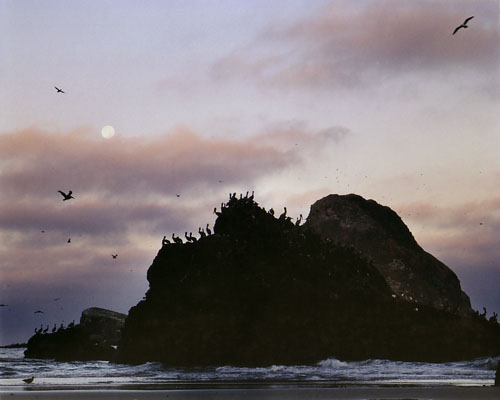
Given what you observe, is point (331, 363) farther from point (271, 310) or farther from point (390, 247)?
point (390, 247)

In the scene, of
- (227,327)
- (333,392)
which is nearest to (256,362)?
(227,327)

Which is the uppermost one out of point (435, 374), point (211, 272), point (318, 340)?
point (211, 272)

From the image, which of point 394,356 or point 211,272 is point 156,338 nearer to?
point 211,272

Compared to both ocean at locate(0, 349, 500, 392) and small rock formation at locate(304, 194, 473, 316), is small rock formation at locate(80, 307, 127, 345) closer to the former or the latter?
small rock formation at locate(304, 194, 473, 316)

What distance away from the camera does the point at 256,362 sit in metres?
56.0

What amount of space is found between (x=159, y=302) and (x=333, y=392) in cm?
3322

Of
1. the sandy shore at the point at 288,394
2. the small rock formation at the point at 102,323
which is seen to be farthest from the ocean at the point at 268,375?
the small rock formation at the point at 102,323

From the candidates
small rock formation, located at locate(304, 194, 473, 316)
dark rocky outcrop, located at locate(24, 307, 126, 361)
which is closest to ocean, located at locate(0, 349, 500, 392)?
dark rocky outcrop, located at locate(24, 307, 126, 361)

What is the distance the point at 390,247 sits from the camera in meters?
90.2

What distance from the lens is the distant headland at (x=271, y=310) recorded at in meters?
57.3

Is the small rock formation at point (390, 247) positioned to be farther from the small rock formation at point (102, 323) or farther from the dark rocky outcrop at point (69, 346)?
the small rock formation at point (102, 323)

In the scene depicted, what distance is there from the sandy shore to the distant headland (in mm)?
26970

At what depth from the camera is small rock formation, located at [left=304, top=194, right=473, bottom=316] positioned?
8744 cm

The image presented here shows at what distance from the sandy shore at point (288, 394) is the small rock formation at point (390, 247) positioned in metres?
58.4
